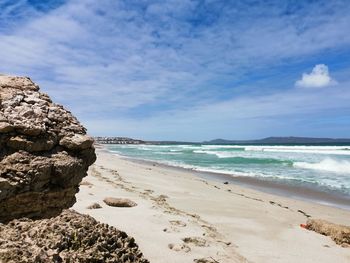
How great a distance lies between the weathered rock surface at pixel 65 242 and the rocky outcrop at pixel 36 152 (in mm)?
957

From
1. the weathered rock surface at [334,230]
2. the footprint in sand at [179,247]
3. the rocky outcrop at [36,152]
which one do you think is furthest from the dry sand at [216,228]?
the rocky outcrop at [36,152]

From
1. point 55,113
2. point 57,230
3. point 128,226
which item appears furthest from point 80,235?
point 128,226

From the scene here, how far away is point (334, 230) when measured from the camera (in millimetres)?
7605

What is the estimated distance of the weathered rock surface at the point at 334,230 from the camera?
7254mm

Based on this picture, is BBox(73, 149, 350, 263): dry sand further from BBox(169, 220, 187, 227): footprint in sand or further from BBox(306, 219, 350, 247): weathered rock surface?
BBox(306, 219, 350, 247): weathered rock surface

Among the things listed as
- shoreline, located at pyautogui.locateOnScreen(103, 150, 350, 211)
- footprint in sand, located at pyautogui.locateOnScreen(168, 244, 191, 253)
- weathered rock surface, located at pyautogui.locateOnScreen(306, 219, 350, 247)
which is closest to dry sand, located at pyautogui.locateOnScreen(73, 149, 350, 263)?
footprint in sand, located at pyautogui.locateOnScreen(168, 244, 191, 253)

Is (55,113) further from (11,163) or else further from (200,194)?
(200,194)

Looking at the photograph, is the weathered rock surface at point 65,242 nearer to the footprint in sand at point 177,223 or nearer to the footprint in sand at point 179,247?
the footprint in sand at point 179,247

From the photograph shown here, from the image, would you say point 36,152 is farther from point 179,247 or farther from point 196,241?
point 196,241

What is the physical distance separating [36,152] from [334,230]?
A: 19.0 ft

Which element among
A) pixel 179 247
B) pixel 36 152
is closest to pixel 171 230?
pixel 179 247

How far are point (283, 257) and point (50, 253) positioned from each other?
13.1 feet

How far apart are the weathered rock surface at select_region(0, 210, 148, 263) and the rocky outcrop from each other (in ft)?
3.14

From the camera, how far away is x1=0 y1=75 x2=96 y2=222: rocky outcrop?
4.29 metres
